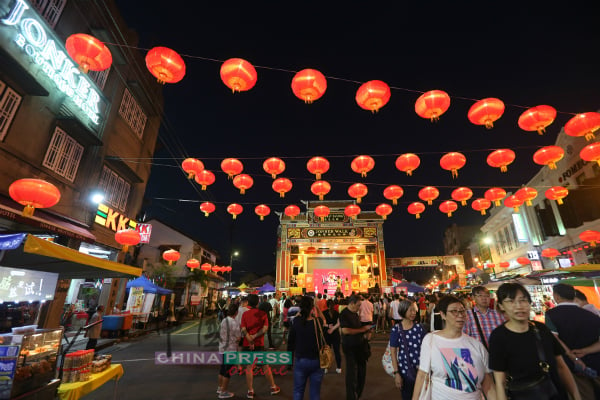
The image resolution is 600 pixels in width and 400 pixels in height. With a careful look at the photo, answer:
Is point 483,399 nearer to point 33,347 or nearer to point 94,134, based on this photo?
point 33,347

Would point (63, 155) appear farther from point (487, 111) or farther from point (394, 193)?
point (487, 111)

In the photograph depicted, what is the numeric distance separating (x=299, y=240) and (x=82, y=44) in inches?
956

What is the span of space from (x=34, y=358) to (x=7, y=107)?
8.00m

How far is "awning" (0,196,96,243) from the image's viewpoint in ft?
24.8

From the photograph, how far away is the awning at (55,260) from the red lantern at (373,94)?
6.28 m

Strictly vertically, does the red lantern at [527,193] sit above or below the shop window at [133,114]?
below

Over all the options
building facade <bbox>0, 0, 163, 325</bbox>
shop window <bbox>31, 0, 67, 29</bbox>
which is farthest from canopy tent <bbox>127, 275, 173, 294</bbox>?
shop window <bbox>31, 0, 67, 29</bbox>

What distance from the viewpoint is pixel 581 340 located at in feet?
11.5

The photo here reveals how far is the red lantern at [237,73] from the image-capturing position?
5863 millimetres

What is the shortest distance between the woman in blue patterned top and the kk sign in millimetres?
12526

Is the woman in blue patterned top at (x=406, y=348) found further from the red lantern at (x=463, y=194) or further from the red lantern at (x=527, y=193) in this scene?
the red lantern at (x=527, y=193)

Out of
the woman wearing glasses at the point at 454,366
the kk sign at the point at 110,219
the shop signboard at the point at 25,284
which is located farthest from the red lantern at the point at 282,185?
the woman wearing glasses at the point at 454,366

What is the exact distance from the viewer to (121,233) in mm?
9781

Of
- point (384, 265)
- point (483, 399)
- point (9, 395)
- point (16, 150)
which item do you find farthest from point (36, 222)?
point (384, 265)
